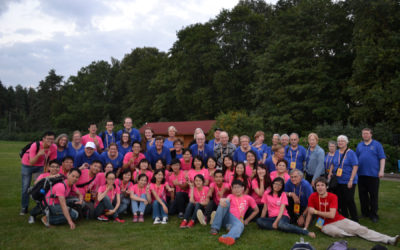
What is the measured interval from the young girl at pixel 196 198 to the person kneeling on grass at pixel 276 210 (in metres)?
1.24

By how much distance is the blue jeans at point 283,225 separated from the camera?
536 cm

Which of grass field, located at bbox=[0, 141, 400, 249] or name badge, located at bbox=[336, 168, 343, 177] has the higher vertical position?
name badge, located at bbox=[336, 168, 343, 177]

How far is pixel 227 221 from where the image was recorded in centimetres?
568

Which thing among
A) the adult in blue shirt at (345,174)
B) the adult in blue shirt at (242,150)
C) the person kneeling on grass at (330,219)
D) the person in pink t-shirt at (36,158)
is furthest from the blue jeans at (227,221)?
the person in pink t-shirt at (36,158)

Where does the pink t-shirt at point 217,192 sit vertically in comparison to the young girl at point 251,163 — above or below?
below

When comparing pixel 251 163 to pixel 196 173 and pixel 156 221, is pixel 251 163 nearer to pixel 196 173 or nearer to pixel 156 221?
pixel 196 173

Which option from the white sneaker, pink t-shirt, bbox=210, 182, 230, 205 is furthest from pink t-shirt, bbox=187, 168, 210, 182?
the white sneaker

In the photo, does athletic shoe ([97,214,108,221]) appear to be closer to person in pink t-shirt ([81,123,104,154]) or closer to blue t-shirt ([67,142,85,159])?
blue t-shirt ([67,142,85,159])

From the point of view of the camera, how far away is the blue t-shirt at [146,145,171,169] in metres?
7.60

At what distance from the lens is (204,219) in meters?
6.07

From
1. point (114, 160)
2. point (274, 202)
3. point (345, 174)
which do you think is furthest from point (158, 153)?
point (345, 174)

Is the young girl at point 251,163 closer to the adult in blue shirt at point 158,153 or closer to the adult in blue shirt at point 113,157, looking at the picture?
the adult in blue shirt at point 158,153

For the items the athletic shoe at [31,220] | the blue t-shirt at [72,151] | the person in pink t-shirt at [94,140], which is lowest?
the athletic shoe at [31,220]

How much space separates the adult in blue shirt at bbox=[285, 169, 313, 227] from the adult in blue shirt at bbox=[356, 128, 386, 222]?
165cm
